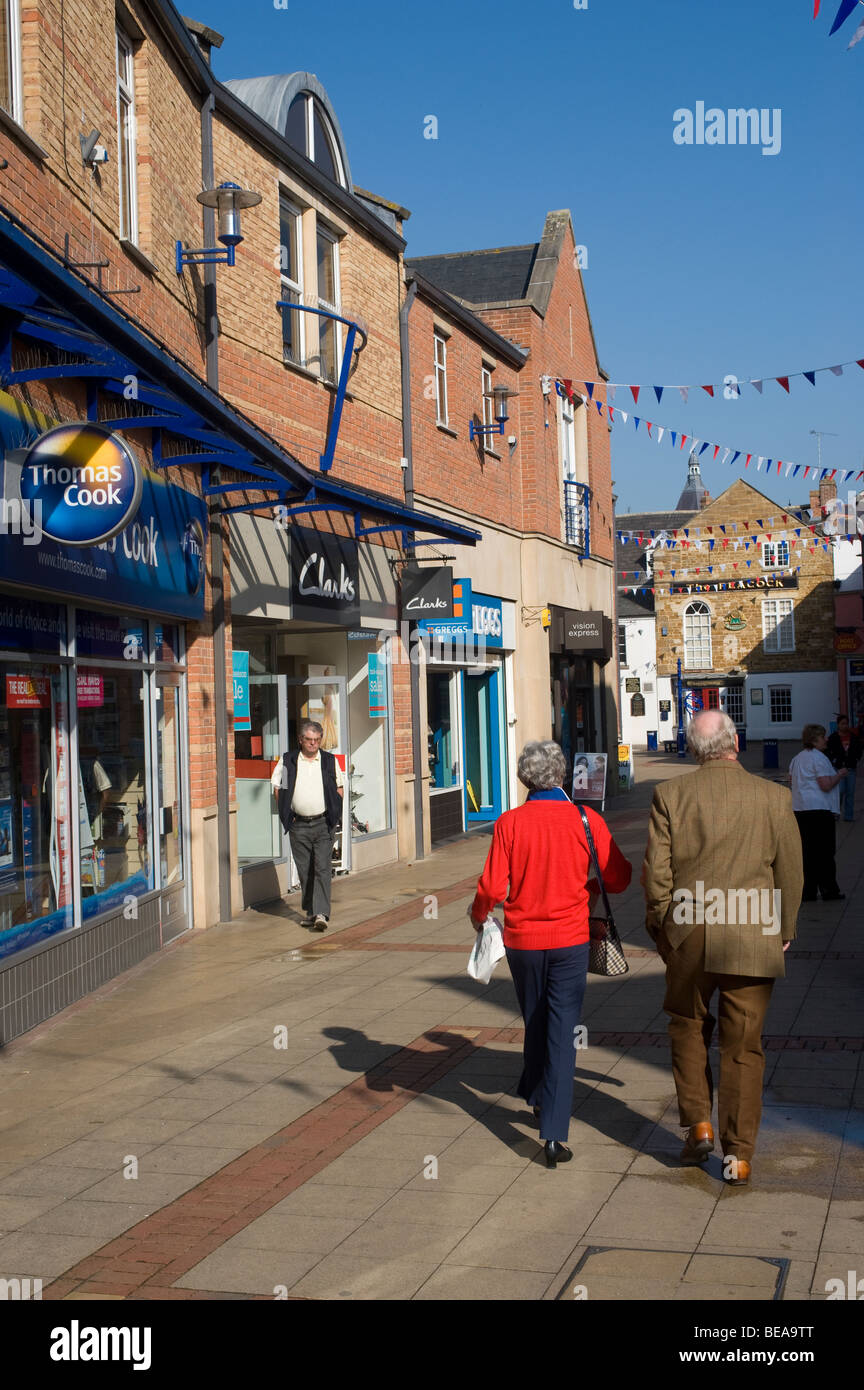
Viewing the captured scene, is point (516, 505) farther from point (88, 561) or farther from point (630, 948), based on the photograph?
point (88, 561)

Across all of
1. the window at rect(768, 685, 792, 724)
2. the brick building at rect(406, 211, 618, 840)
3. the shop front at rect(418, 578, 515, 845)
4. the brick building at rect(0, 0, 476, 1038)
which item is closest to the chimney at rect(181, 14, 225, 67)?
the brick building at rect(0, 0, 476, 1038)

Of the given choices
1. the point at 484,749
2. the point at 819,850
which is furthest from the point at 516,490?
the point at 819,850

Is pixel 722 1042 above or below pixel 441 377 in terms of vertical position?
below

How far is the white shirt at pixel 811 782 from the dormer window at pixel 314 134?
7894 millimetres

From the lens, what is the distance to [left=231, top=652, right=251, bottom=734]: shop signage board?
12859 mm

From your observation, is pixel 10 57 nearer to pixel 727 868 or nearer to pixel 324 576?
pixel 727 868

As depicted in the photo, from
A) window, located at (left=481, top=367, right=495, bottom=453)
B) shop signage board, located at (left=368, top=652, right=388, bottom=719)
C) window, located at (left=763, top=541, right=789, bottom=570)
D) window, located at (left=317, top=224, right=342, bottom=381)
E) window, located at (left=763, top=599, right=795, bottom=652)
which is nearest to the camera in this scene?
window, located at (left=317, top=224, right=342, bottom=381)

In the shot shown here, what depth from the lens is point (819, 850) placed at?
13086 millimetres

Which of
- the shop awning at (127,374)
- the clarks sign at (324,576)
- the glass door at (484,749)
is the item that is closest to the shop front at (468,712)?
the glass door at (484,749)

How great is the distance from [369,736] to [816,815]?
221 inches

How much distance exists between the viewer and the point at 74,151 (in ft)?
30.2

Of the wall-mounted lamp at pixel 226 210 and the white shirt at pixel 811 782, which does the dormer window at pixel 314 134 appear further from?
the white shirt at pixel 811 782

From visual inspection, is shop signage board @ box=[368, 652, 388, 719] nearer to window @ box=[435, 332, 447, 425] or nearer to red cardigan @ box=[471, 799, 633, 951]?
window @ box=[435, 332, 447, 425]

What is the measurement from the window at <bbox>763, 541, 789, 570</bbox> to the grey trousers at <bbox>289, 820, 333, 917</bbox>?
49.2 m
